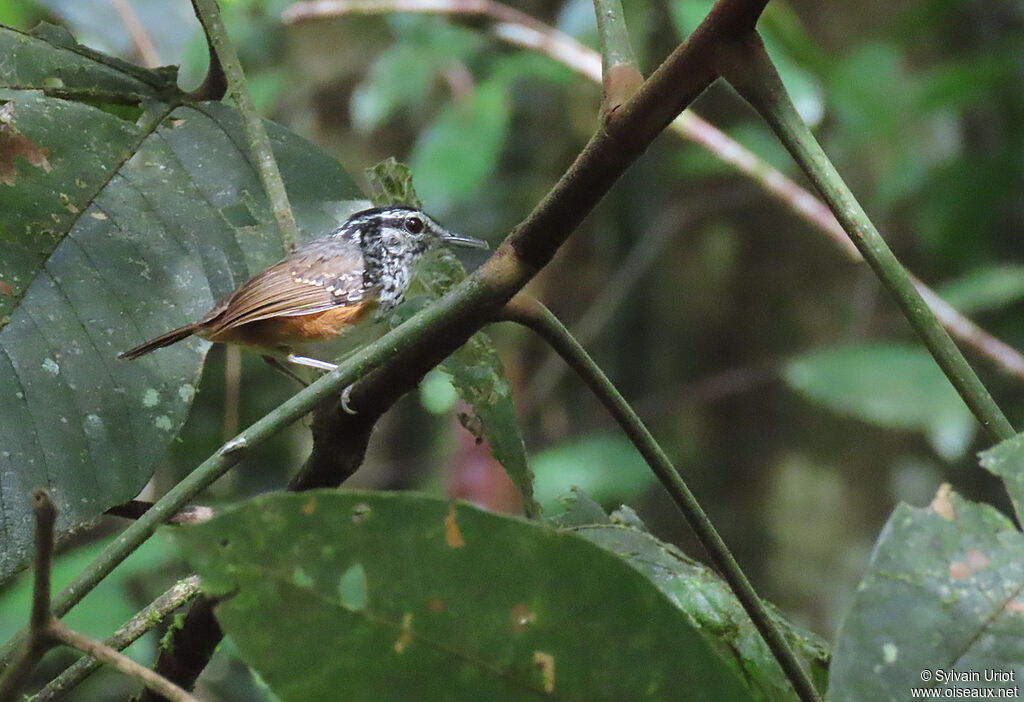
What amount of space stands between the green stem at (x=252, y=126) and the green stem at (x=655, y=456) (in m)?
0.64

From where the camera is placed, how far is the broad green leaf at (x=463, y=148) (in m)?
4.13

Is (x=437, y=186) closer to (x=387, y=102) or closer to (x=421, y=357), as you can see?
(x=387, y=102)

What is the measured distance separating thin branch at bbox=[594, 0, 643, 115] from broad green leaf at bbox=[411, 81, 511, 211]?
9.56ft

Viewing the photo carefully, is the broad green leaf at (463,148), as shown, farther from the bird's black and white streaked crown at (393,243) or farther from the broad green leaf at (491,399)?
the broad green leaf at (491,399)

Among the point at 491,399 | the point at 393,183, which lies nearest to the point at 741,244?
the point at 393,183

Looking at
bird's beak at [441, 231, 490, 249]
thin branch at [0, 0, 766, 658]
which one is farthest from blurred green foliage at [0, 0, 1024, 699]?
thin branch at [0, 0, 766, 658]

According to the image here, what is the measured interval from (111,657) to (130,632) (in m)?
0.62

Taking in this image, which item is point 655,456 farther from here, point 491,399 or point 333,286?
point 333,286

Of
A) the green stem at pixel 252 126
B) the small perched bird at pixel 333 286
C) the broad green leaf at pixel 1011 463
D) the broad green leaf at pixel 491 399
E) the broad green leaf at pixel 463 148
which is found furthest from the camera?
the broad green leaf at pixel 463 148

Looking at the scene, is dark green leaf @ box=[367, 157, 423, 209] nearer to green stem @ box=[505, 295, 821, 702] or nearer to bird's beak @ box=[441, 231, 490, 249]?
bird's beak @ box=[441, 231, 490, 249]

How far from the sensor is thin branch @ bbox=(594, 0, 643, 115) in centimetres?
108

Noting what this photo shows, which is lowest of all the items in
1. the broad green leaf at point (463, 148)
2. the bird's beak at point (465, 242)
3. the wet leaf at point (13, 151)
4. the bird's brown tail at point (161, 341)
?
the bird's brown tail at point (161, 341)

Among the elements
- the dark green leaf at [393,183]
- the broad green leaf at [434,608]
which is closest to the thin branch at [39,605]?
the broad green leaf at [434,608]

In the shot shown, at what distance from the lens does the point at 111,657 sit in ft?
2.53
